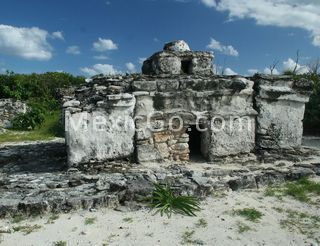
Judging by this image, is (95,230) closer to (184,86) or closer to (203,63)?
(184,86)

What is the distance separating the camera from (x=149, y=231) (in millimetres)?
5082

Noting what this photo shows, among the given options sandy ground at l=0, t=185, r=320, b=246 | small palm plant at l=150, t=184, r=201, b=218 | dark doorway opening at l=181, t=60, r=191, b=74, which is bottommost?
sandy ground at l=0, t=185, r=320, b=246

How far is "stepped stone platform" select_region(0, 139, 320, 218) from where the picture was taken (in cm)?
573

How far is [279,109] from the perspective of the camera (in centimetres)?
852

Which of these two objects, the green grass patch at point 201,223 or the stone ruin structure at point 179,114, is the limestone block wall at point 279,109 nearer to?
the stone ruin structure at point 179,114

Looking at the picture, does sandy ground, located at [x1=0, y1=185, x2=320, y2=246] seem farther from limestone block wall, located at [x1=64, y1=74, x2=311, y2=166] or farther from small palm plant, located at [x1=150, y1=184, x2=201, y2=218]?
limestone block wall, located at [x1=64, y1=74, x2=311, y2=166]

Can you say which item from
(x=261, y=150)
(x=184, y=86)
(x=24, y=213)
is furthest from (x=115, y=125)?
(x=261, y=150)

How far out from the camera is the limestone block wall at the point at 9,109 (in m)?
17.1

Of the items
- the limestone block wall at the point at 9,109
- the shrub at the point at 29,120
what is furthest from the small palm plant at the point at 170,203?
the limestone block wall at the point at 9,109

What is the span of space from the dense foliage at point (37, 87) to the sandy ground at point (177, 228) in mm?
13094

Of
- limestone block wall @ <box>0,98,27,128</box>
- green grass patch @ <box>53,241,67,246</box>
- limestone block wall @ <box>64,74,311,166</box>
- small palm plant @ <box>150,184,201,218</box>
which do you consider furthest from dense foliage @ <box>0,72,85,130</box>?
green grass patch @ <box>53,241,67,246</box>

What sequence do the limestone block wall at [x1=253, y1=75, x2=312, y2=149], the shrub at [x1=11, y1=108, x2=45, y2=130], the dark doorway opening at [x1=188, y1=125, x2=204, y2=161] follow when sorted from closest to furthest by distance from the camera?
1. the limestone block wall at [x1=253, y1=75, x2=312, y2=149]
2. the dark doorway opening at [x1=188, y1=125, x2=204, y2=161]
3. the shrub at [x1=11, y1=108, x2=45, y2=130]
